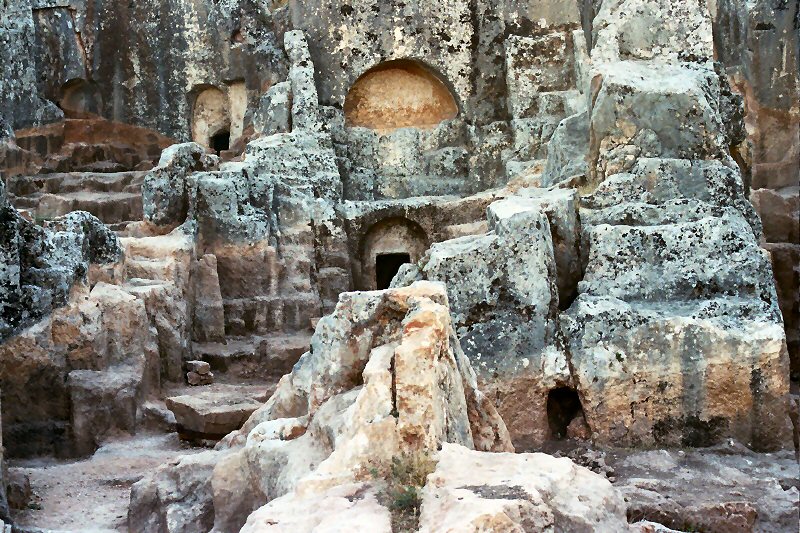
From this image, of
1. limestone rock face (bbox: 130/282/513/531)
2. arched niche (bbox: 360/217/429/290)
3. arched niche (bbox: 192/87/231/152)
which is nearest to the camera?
limestone rock face (bbox: 130/282/513/531)

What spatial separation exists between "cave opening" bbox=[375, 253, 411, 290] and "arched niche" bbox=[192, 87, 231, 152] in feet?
17.6

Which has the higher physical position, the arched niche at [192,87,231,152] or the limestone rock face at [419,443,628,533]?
the arched niche at [192,87,231,152]

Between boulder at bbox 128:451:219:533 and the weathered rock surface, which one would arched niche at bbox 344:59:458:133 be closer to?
the weathered rock surface

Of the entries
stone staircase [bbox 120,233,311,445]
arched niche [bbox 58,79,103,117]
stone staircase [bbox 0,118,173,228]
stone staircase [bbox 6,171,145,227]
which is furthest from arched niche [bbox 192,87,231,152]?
stone staircase [bbox 120,233,311,445]

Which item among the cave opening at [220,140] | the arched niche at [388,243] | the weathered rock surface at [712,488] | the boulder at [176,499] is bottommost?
the weathered rock surface at [712,488]

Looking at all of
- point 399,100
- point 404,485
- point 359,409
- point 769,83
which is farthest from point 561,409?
point 769,83

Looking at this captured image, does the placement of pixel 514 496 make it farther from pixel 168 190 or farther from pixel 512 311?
pixel 168 190

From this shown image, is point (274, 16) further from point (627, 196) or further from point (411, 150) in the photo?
point (627, 196)

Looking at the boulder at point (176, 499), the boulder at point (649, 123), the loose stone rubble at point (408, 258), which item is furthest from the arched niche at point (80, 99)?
the boulder at point (176, 499)

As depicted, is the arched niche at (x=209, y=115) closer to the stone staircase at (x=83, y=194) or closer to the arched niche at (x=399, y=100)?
the stone staircase at (x=83, y=194)

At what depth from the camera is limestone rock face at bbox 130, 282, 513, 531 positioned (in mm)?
4094

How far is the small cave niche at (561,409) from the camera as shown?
25.1 feet

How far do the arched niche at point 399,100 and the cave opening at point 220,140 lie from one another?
4.13 metres

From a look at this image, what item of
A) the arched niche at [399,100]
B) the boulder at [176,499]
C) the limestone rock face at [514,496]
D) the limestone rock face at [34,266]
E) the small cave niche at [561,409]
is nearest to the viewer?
the limestone rock face at [514,496]
